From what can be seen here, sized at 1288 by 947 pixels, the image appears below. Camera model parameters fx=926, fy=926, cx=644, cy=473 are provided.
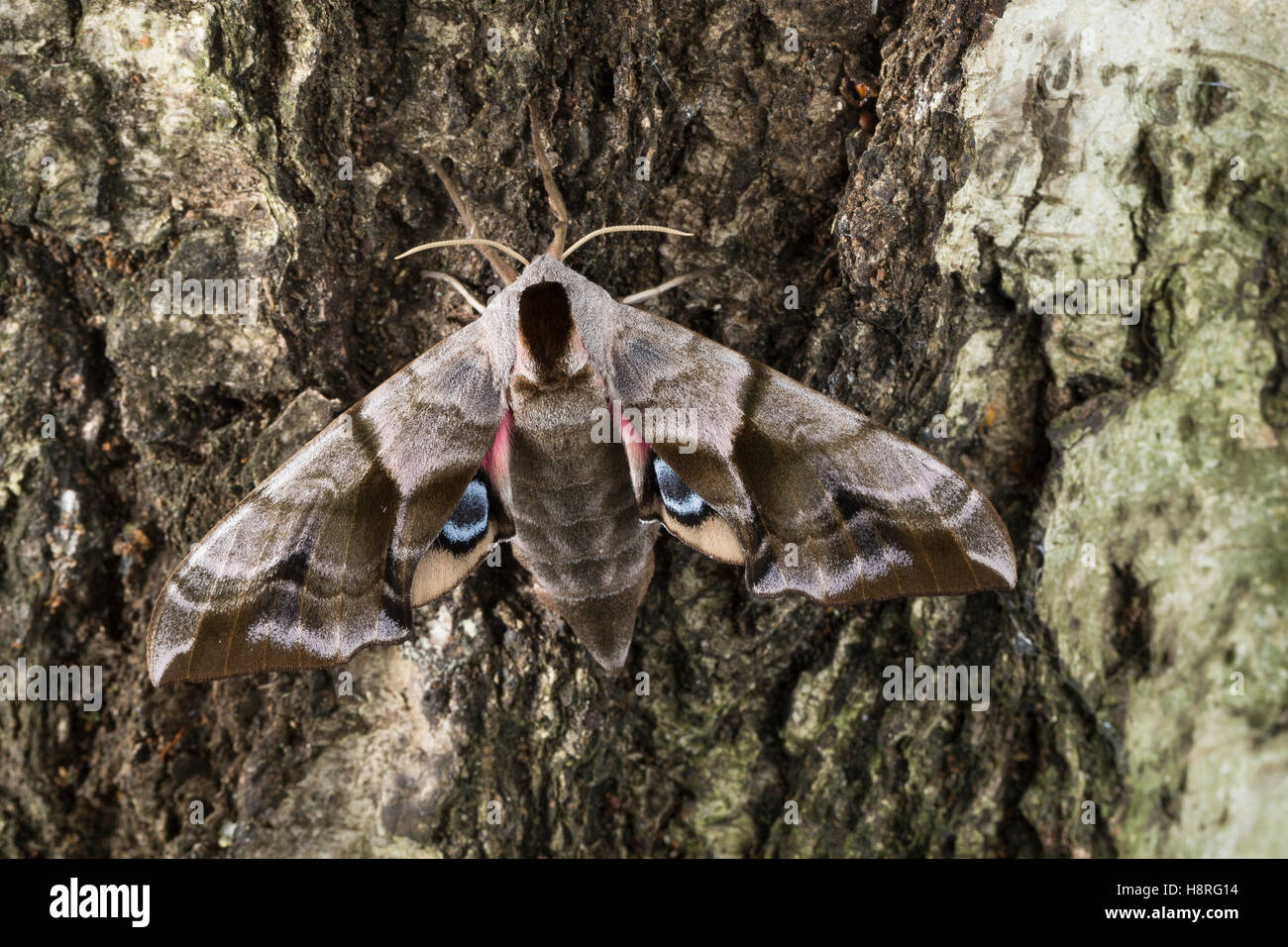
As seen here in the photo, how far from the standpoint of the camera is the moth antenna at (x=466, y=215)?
→ 2.49 meters

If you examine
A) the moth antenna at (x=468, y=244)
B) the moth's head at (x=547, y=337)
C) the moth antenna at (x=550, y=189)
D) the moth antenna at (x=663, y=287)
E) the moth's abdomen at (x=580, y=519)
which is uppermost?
the moth antenna at (x=550, y=189)

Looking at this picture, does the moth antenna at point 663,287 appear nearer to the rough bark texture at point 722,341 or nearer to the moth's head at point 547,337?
the rough bark texture at point 722,341

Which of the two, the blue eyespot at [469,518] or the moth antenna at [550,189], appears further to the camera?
the blue eyespot at [469,518]

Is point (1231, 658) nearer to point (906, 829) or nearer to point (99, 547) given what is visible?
point (906, 829)

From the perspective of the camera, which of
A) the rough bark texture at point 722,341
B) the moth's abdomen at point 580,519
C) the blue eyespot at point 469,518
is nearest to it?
the rough bark texture at point 722,341

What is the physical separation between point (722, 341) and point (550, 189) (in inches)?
25.3

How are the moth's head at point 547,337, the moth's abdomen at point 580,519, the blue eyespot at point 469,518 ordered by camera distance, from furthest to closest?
1. the blue eyespot at point 469,518
2. the moth's abdomen at point 580,519
3. the moth's head at point 547,337

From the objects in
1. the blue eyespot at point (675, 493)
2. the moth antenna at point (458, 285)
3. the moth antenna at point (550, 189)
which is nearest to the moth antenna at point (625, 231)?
the moth antenna at point (550, 189)

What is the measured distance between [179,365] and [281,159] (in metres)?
0.63

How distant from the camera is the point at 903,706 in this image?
2.62m

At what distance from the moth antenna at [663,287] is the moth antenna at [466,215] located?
0.32 m

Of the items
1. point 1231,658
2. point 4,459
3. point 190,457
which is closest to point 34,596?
point 4,459

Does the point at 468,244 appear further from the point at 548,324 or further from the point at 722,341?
the point at 722,341

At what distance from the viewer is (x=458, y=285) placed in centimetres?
261
